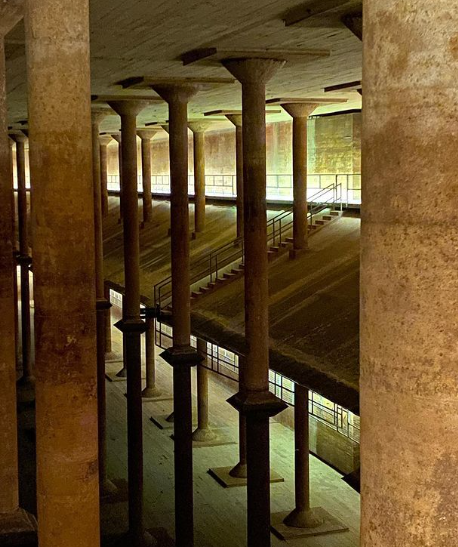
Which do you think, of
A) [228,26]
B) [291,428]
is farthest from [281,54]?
[291,428]

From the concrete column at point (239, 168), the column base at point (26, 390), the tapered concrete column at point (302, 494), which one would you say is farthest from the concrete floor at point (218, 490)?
the concrete column at point (239, 168)

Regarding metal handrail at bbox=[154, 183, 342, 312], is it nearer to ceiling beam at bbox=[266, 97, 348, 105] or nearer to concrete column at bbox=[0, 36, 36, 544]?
ceiling beam at bbox=[266, 97, 348, 105]

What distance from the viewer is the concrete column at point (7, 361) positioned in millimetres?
9008

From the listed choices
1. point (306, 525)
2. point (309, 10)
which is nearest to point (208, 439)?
point (306, 525)

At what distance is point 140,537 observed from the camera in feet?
47.7

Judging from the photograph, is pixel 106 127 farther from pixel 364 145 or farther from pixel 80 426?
pixel 364 145

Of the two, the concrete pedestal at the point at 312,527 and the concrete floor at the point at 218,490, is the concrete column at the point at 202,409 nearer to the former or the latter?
the concrete floor at the point at 218,490

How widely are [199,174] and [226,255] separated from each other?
4.42m

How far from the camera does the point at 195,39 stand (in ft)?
39.1

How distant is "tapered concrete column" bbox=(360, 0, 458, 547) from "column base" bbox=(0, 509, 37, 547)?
693cm

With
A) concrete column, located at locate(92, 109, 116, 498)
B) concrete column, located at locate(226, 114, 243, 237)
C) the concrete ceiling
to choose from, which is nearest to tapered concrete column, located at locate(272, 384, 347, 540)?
concrete column, located at locate(92, 109, 116, 498)

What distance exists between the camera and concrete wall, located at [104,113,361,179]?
2553cm

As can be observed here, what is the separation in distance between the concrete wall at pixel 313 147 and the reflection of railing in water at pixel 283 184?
19 centimetres

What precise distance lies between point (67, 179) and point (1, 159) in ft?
9.92
